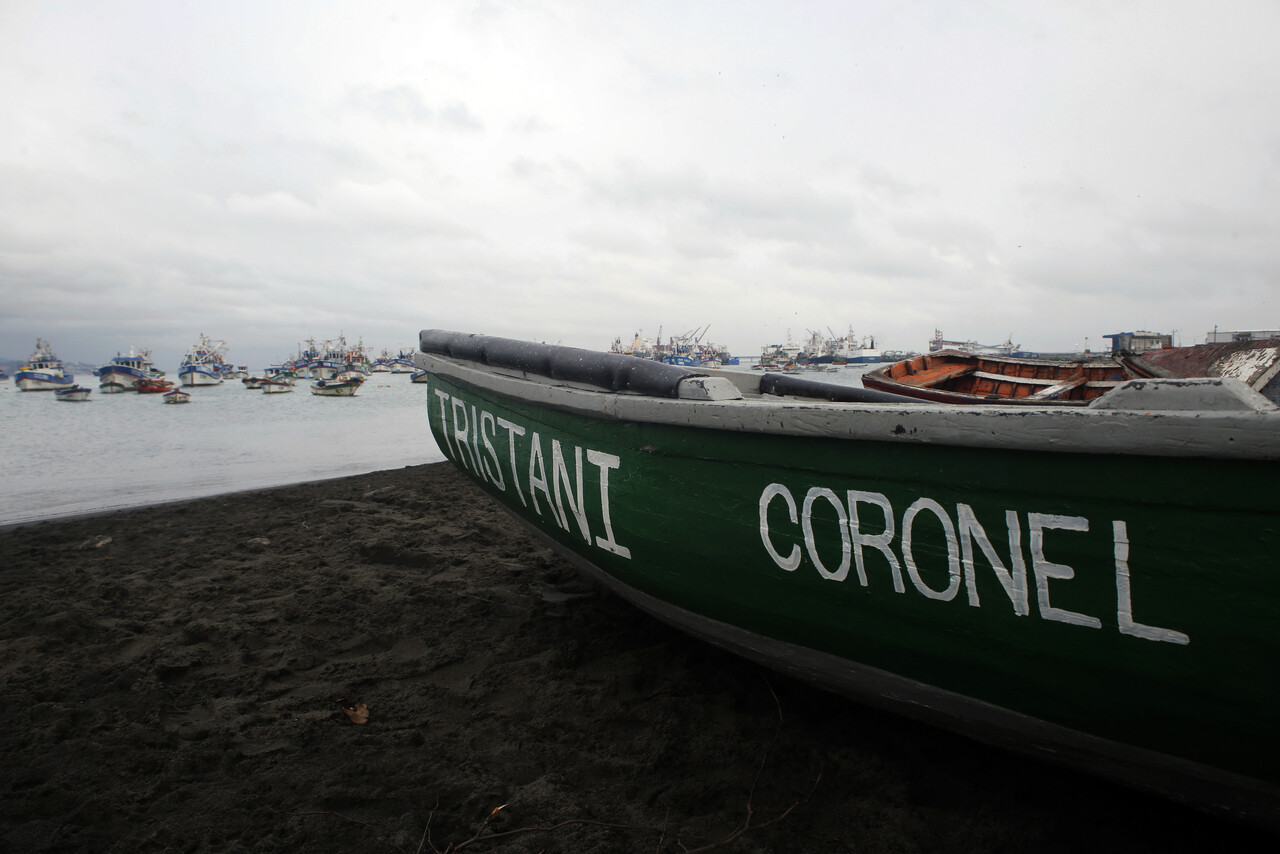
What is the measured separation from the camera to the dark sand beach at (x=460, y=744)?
2.02 metres

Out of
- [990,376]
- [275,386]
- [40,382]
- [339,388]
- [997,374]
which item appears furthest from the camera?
[40,382]

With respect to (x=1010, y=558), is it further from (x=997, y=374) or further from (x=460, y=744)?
(x=997, y=374)

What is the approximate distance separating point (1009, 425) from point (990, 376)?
23.9ft

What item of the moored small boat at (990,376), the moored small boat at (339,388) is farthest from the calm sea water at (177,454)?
the moored small boat at (339,388)

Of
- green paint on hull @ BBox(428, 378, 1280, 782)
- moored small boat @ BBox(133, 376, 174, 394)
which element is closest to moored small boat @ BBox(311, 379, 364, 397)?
moored small boat @ BBox(133, 376, 174, 394)

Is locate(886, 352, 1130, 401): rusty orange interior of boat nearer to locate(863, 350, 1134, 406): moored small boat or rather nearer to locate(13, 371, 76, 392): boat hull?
locate(863, 350, 1134, 406): moored small boat

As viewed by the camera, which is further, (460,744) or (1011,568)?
(460,744)

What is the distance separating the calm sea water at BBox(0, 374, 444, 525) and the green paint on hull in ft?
27.9

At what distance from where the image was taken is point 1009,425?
1634 mm

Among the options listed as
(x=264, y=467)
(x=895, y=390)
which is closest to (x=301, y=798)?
(x=895, y=390)

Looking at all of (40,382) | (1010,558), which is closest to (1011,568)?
(1010,558)

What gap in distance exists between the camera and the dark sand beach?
6.63ft

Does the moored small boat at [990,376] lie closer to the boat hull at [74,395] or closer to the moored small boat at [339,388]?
the moored small boat at [339,388]

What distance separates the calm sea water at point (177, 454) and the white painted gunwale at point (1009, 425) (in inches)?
336
